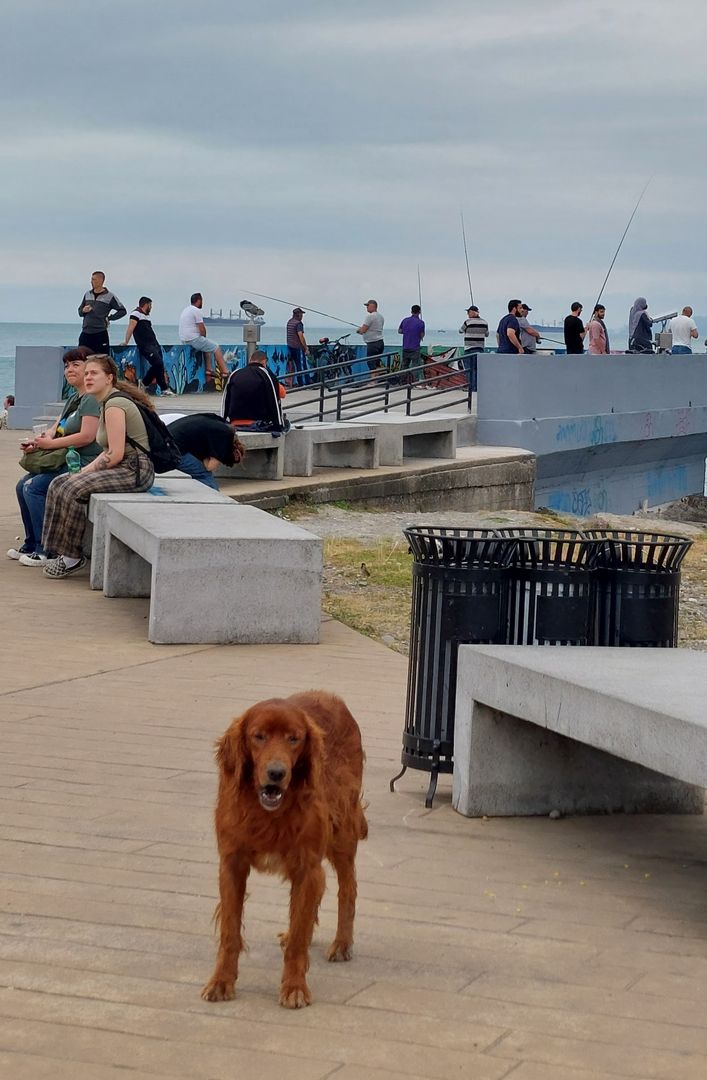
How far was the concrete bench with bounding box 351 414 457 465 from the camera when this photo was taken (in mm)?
20625

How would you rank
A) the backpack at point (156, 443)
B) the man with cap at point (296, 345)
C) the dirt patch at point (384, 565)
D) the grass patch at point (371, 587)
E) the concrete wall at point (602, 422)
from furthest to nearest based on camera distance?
the man with cap at point (296, 345) → the concrete wall at point (602, 422) → the backpack at point (156, 443) → the dirt patch at point (384, 565) → the grass patch at point (371, 587)

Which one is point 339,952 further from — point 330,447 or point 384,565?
point 330,447

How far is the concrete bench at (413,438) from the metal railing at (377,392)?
63 centimetres

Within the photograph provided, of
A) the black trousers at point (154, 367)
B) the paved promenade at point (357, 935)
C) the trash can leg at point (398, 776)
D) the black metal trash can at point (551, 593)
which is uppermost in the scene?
the black trousers at point (154, 367)

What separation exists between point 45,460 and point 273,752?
8.56 meters

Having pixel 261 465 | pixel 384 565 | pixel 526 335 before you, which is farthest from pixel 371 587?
pixel 526 335

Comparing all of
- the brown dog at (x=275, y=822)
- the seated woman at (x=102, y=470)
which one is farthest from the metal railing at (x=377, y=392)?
the brown dog at (x=275, y=822)

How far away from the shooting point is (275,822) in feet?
12.2

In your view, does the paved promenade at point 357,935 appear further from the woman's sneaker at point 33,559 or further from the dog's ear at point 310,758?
the woman's sneaker at point 33,559

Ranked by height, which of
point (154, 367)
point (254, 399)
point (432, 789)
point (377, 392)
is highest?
point (154, 367)

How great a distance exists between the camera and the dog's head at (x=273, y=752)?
3.59 meters

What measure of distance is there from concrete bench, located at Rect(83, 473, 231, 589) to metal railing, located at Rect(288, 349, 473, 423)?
31.5ft

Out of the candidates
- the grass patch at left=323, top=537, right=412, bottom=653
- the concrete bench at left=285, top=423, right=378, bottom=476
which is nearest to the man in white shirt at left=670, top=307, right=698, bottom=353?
the concrete bench at left=285, top=423, right=378, bottom=476

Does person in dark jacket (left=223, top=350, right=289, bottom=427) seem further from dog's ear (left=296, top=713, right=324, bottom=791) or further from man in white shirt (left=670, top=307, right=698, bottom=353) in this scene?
man in white shirt (left=670, top=307, right=698, bottom=353)
